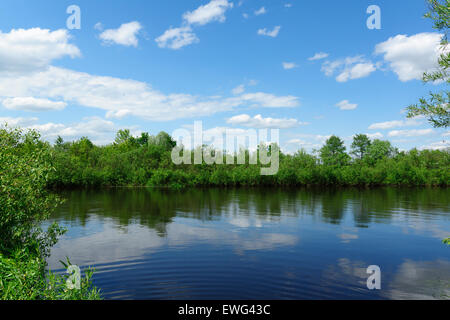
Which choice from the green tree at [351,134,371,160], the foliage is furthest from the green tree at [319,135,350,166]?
the foliage

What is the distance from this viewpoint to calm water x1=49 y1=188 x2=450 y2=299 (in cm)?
870

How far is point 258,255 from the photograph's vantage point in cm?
1209

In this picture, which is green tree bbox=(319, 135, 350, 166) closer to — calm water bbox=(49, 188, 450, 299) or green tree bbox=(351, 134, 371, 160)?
green tree bbox=(351, 134, 371, 160)

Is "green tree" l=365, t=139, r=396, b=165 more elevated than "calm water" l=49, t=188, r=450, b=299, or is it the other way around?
"green tree" l=365, t=139, r=396, b=165

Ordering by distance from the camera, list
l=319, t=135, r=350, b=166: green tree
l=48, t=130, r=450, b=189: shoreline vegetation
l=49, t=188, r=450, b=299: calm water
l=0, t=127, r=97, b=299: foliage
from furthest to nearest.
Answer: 1. l=319, t=135, r=350, b=166: green tree
2. l=48, t=130, r=450, b=189: shoreline vegetation
3. l=49, t=188, r=450, b=299: calm water
4. l=0, t=127, r=97, b=299: foliage

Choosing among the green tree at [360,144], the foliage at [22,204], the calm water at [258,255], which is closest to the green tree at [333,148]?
the green tree at [360,144]

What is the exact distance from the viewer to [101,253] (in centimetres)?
1222

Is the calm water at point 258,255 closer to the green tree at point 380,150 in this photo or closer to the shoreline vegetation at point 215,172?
the shoreline vegetation at point 215,172

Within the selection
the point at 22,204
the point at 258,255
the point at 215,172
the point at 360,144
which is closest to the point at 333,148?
the point at 360,144

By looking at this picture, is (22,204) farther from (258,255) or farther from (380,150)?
(380,150)

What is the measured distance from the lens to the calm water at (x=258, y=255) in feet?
28.6

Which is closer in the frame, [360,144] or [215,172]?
[215,172]

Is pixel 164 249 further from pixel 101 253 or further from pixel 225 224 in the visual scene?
pixel 225 224
